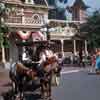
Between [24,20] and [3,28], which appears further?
[24,20]

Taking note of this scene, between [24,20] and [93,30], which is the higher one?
[24,20]

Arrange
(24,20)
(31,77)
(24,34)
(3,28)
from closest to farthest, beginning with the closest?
(31,77) < (3,28) < (24,34) < (24,20)

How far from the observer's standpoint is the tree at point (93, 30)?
4341cm

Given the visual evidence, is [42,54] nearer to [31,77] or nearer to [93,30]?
[31,77]

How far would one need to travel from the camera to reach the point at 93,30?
1729 inches

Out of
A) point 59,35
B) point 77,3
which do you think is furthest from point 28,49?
point 77,3

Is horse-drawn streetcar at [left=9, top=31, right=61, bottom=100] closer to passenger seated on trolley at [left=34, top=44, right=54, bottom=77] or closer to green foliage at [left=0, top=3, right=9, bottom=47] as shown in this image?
passenger seated on trolley at [left=34, top=44, right=54, bottom=77]

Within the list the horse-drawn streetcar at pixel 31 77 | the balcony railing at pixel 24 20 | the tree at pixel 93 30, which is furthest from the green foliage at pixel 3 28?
the tree at pixel 93 30

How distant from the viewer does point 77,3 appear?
5053cm

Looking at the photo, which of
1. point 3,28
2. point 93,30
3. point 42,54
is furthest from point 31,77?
point 93,30

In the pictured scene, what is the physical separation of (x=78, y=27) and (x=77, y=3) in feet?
23.3

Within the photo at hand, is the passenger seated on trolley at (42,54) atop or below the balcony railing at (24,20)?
below

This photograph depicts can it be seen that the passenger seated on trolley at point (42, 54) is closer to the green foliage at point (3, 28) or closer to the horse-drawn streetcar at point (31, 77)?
the horse-drawn streetcar at point (31, 77)

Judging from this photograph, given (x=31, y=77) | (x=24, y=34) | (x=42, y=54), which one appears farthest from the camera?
(x=24, y=34)
